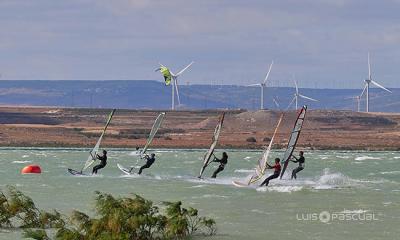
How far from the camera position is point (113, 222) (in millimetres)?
23156

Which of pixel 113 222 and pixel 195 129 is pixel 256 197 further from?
pixel 195 129

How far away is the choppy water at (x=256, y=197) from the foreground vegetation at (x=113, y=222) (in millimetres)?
804

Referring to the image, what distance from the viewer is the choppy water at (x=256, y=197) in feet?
89.4

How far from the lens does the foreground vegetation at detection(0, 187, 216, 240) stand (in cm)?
2300

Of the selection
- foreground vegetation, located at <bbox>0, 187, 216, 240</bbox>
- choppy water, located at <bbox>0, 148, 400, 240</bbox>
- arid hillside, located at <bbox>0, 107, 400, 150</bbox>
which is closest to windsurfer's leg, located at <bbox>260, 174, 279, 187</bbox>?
choppy water, located at <bbox>0, 148, 400, 240</bbox>

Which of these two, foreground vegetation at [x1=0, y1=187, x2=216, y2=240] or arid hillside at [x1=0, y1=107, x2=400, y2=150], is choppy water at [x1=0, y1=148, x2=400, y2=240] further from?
arid hillside at [x1=0, y1=107, x2=400, y2=150]

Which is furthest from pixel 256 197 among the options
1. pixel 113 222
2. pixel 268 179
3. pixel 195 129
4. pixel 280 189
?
pixel 195 129

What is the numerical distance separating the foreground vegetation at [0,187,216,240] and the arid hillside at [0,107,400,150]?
6995 centimetres

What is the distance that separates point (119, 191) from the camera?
125 feet

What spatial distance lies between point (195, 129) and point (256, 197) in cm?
10485

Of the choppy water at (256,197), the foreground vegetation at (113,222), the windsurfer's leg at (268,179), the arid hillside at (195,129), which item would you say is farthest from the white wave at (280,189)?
the arid hillside at (195,129)

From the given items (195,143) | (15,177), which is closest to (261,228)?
(15,177)

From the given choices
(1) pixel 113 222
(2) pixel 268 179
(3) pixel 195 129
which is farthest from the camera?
(3) pixel 195 129

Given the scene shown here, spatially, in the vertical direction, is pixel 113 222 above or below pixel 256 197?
above
